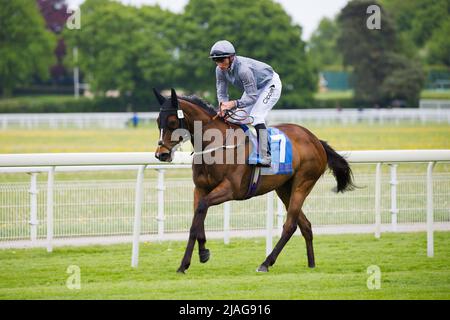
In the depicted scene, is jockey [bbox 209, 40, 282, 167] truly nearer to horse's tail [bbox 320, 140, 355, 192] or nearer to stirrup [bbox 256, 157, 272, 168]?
stirrup [bbox 256, 157, 272, 168]

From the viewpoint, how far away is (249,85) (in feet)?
24.0

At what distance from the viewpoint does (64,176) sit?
17.0 meters

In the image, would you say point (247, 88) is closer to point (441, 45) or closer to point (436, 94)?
point (441, 45)

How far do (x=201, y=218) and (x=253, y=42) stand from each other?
136 feet

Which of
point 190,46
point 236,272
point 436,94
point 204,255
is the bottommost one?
point 236,272

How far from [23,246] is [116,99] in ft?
130

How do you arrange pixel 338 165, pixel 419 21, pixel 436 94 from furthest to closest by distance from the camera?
pixel 419 21 → pixel 436 94 → pixel 338 165

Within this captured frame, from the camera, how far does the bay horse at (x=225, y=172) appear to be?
276 inches

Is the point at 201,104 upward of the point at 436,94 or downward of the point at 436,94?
downward

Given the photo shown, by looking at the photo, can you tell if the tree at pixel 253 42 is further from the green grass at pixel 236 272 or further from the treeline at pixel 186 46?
the green grass at pixel 236 272

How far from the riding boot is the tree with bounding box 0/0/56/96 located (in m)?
44.3

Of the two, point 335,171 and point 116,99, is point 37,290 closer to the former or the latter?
point 335,171

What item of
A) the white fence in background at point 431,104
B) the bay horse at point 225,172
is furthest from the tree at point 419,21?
the bay horse at point 225,172

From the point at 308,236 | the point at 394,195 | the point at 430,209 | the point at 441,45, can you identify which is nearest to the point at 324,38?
the point at 441,45
